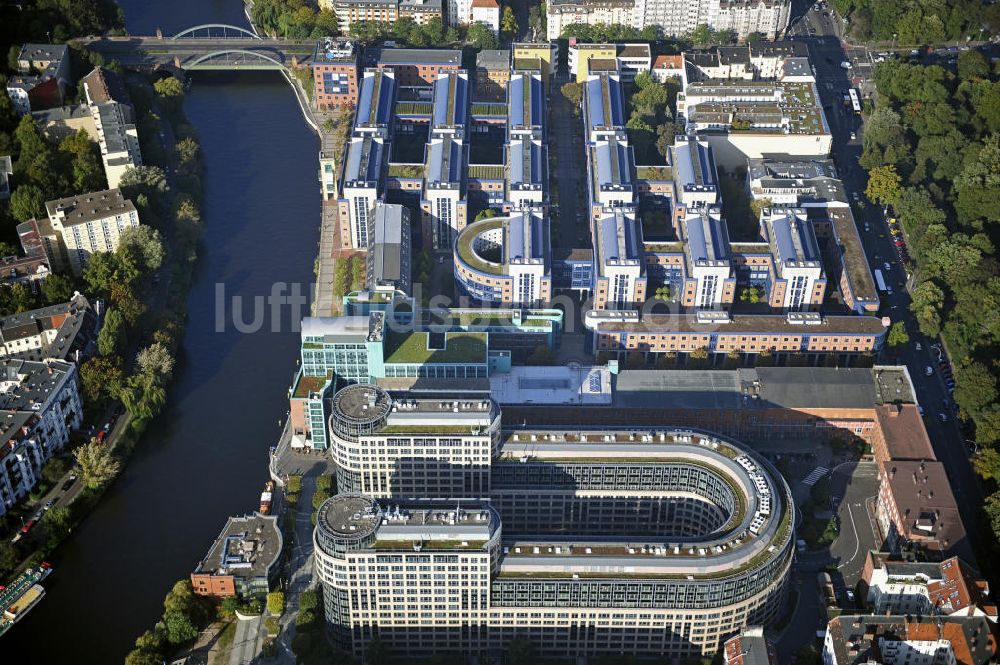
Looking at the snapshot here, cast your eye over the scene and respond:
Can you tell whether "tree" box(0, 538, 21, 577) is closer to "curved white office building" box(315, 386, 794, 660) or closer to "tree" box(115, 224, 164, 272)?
"curved white office building" box(315, 386, 794, 660)

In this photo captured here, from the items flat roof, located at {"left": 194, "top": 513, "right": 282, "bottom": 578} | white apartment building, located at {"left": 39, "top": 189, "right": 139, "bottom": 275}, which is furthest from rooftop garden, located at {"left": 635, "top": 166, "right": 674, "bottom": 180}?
flat roof, located at {"left": 194, "top": 513, "right": 282, "bottom": 578}

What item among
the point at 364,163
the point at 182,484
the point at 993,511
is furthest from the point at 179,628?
the point at 993,511

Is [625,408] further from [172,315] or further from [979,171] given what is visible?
[979,171]

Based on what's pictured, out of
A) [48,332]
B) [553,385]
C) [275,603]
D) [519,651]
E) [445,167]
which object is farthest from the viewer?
[445,167]

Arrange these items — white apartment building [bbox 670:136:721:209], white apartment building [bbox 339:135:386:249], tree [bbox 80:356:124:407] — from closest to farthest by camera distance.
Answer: tree [bbox 80:356:124:407] → white apartment building [bbox 339:135:386:249] → white apartment building [bbox 670:136:721:209]

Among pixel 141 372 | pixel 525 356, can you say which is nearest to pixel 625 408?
pixel 525 356

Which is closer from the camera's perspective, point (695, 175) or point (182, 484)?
point (182, 484)

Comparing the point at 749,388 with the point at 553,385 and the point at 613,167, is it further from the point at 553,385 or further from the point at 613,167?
the point at 613,167
